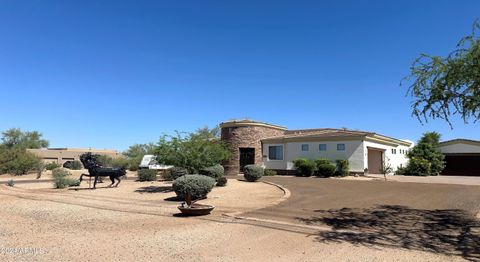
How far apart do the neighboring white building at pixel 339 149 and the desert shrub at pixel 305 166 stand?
1.80m

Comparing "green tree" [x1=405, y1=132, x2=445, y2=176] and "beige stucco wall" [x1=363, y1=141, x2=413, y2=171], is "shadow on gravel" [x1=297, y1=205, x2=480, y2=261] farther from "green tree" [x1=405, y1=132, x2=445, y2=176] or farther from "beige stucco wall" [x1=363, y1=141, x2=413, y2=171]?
"green tree" [x1=405, y1=132, x2=445, y2=176]

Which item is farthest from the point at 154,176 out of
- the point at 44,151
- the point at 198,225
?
the point at 44,151

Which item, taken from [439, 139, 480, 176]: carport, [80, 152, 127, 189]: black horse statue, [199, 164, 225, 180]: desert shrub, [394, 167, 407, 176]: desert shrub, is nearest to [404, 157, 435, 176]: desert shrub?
[394, 167, 407, 176]: desert shrub

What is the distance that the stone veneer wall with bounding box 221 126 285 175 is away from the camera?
3309cm

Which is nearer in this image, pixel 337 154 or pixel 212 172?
pixel 212 172

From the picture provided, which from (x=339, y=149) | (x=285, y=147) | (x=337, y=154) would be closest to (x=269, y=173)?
(x=285, y=147)

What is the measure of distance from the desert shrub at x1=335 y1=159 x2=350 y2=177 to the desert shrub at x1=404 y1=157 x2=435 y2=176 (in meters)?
7.51

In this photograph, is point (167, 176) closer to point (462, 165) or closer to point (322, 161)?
point (322, 161)

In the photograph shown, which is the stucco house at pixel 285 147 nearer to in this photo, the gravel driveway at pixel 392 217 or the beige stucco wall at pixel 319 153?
the beige stucco wall at pixel 319 153

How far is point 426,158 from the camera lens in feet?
107

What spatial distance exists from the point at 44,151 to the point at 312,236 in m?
80.0

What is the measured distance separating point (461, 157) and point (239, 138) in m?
21.0

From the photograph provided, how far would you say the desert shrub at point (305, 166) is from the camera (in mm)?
29016

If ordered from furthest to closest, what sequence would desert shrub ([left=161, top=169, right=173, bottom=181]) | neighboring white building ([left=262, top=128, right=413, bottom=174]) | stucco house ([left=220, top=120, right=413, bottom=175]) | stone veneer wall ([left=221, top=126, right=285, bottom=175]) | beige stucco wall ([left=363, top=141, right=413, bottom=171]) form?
stone veneer wall ([left=221, top=126, right=285, bottom=175]) → beige stucco wall ([left=363, top=141, right=413, bottom=171]) → stucco house ([left=220, top=120, right=413, bottom=175]) → neighboring white building ([left=262, top=128, right=413, bottom=174]) → desert shrub ([left=161, top=169, right=173, bottom=181])
